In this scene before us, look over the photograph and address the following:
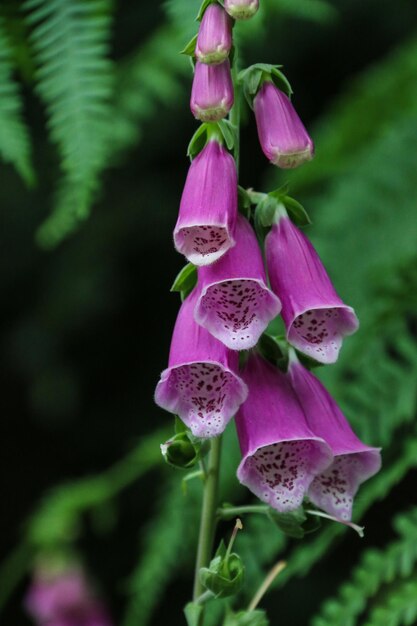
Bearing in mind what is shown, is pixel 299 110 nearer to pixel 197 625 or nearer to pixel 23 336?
pixel 23 336

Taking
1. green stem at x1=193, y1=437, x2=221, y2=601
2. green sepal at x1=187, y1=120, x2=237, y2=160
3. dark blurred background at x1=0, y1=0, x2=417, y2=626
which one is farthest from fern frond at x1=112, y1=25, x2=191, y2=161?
green stem at x1=193, y1=437, x2=221, y2=601

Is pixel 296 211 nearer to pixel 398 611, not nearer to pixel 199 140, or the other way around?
pixel 199 140

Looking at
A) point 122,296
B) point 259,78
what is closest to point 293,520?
point 259,78

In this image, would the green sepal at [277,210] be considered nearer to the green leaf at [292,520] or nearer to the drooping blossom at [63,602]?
the green leaf at [292,520]

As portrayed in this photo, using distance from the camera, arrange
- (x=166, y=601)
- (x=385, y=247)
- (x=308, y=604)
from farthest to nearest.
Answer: (x=166, y=601), (x=308, y=604), (x=385, y=247)

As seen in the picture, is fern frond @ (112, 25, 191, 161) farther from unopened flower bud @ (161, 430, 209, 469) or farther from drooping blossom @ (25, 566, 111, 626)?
unopened flower bud @ (161, 430, 209, 469)

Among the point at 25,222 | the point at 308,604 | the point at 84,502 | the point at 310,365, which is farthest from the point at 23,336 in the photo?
the point at 310,365

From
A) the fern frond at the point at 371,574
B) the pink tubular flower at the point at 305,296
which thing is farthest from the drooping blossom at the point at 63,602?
the pink tubular flower at the point at 305,296
